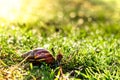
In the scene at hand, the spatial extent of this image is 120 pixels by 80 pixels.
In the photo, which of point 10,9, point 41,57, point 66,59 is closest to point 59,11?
point 10,9

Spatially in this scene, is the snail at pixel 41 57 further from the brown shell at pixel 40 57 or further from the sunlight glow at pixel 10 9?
the sunlight glow at pixel 10 9

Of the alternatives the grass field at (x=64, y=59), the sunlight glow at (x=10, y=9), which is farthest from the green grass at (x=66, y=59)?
the sunlight glow at (x=10, y=9)

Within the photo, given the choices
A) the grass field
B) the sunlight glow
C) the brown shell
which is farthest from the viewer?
the sunlight glow

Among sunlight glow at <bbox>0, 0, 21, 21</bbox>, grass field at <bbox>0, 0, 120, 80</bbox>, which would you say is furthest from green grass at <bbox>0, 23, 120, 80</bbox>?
sunlight glow at <bbox>0, 0, 21, 21</bbox>

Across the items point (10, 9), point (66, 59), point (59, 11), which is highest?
point (10, 9)

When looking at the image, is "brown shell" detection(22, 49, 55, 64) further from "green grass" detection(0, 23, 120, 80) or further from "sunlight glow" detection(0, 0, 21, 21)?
"sunlight glow" detection(0, 0, 21, 21)

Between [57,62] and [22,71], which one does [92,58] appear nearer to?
[57,62]

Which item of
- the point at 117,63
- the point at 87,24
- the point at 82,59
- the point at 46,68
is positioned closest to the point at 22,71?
the point at 46,68

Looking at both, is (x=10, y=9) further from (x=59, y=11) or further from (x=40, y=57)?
(x=40, y=57)
